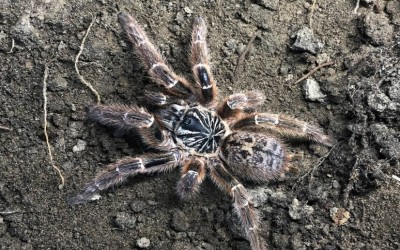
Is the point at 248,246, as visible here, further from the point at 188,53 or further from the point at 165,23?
the point at 165,23

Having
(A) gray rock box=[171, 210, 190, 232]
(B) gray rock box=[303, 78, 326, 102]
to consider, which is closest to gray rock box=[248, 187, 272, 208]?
(A) gray rock box=[171, 210, 190, 232]

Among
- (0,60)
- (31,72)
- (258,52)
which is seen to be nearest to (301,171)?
(258,52)

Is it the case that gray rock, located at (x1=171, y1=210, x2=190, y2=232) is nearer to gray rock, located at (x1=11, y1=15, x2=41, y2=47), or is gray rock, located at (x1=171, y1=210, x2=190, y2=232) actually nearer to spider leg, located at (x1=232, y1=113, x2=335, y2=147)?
spider leg, located at (x1=232, y1=113, x2=335, y2=147)

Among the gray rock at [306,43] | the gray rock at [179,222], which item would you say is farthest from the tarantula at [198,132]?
the gray rock at [306,43]

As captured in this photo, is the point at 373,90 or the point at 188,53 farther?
the point at 188,53

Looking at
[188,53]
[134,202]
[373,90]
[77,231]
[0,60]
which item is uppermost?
[373,90]

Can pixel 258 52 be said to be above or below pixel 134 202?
above

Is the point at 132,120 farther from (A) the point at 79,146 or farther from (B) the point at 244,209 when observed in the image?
(B) the point at 244,209

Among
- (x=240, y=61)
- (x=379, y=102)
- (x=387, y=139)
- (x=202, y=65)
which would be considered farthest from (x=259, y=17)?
(x=387, y=139)
